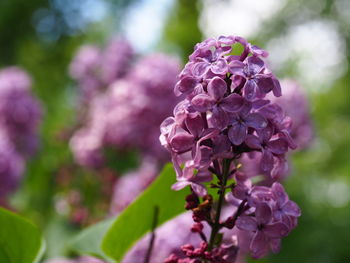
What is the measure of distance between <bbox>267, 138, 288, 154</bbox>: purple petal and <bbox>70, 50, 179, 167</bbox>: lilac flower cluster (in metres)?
1.60

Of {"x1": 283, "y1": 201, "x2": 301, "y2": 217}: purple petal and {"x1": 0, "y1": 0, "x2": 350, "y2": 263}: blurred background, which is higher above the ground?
{"x1": 0, "y1": 0, "x2": 350, "y2": 263}: blurred background

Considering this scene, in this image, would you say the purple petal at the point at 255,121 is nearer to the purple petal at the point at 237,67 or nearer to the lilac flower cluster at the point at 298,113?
the purple petal at the point at 237,67

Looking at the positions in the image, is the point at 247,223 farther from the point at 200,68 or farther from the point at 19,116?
the point at 19,116

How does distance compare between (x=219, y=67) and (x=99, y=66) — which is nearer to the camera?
(x=219, y=67)

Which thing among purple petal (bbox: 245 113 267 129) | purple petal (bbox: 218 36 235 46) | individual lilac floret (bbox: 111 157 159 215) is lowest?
purple petal (bbox: 245 113 267 129)

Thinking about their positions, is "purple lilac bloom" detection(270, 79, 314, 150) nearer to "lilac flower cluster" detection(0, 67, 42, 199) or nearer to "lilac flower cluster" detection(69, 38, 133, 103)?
"lilac flower cluster" detection(69, 38, 133, 103)

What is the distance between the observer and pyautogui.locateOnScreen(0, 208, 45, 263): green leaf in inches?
35.2

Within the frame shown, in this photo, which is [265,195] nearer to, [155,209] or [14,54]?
[155,209]

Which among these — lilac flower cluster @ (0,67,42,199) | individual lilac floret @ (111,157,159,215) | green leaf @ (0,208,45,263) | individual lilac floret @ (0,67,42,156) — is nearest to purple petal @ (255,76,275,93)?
green leaf @ (0,208,45,263)

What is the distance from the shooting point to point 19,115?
2855 mm

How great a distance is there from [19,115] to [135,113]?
0.73 meters

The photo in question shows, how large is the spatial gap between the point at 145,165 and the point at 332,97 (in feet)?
37.9

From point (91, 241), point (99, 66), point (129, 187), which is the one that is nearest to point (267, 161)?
point (91, 241)

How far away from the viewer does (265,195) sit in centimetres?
75
